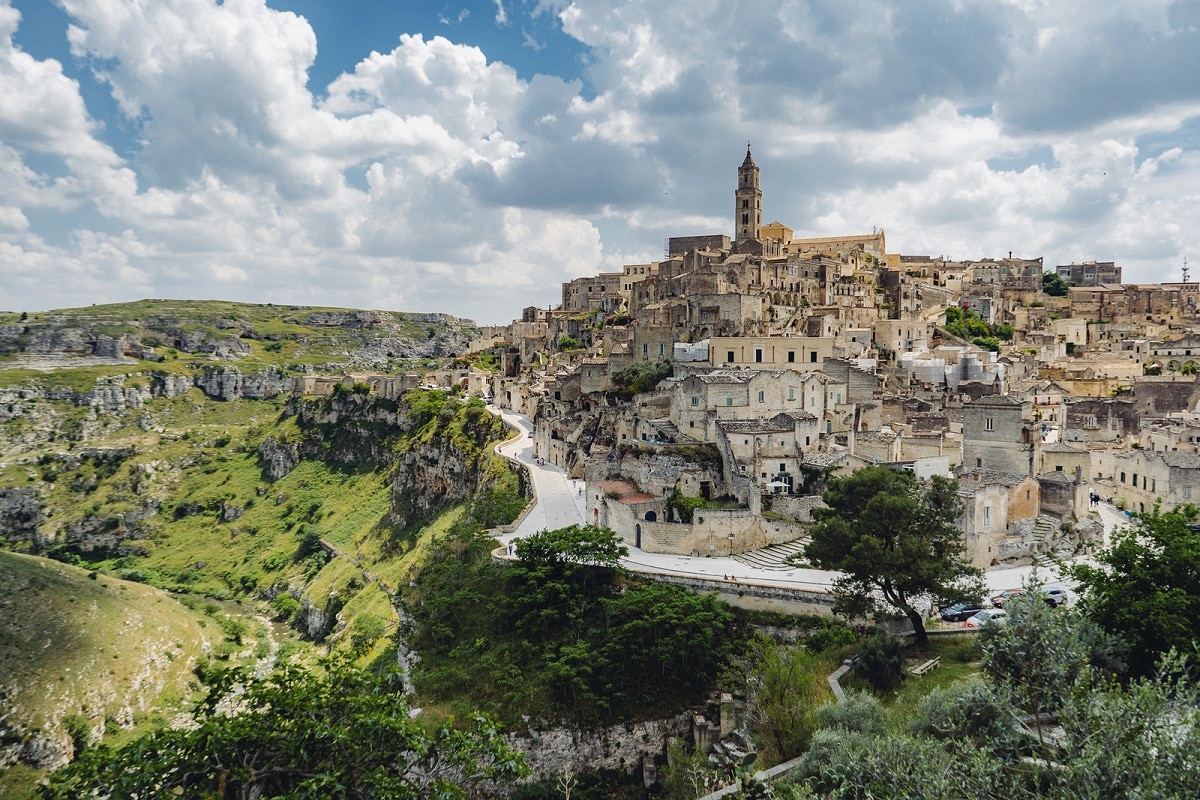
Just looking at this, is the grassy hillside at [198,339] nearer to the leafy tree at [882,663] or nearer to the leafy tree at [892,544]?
the leafy tree at [892,544]

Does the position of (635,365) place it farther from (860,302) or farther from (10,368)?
(10,368)

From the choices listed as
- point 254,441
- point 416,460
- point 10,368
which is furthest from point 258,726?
point 10,368

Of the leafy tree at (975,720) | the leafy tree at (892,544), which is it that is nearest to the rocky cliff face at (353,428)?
the leafy tree at (892,544)

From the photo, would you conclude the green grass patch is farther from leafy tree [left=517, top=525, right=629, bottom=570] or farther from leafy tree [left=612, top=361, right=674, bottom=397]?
leafy tree [left=612, top=361, right=674, bottom=397]

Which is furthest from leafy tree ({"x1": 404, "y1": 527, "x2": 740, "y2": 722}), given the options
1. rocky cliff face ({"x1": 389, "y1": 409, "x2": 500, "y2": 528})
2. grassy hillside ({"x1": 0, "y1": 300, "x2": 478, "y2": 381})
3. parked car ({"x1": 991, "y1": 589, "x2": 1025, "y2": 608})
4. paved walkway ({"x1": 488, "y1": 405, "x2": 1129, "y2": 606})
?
grassy hillside ({"x1": 0, "y1": 300, "x2": 478, "y2": 381})

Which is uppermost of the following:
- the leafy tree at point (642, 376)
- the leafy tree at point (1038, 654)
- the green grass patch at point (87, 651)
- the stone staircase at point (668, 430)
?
the leafy tree at point (642, 376)
